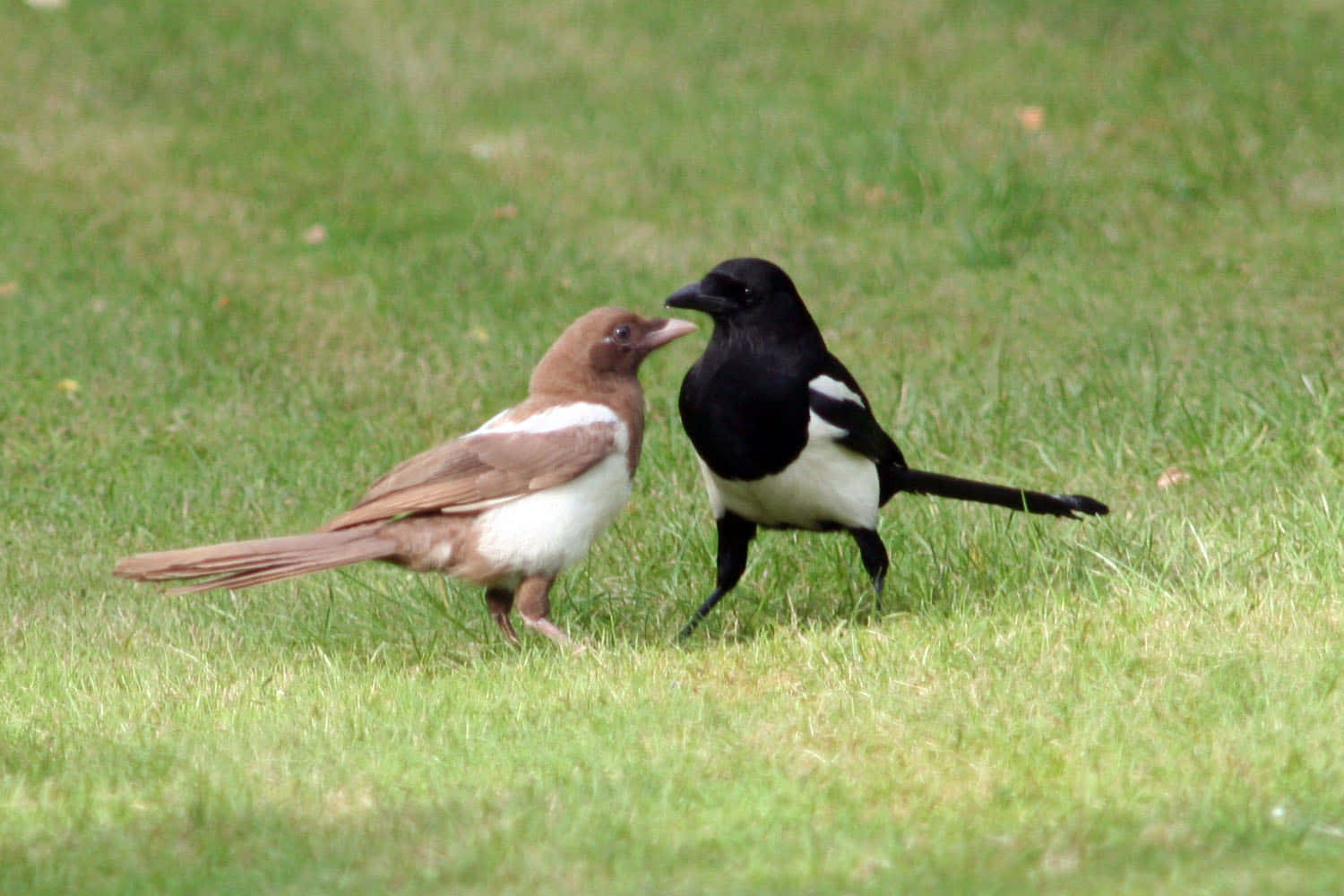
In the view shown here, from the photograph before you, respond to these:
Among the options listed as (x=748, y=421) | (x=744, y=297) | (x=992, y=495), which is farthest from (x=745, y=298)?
(x=992, y=495)

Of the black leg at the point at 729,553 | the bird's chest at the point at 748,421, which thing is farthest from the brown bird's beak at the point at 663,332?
the black leg at the point at 729,553

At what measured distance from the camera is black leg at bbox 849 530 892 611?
18.4 ft

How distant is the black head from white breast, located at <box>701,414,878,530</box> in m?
0.33

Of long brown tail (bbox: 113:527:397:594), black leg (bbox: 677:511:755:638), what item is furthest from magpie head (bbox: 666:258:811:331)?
long brown tail (bbox: 113:527:397:594)

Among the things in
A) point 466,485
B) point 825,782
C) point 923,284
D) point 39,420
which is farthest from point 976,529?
point 39,420

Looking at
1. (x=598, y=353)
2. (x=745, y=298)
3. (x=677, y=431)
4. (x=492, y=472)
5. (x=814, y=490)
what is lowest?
(x=677, y=431)

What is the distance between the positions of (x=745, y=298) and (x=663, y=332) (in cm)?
29

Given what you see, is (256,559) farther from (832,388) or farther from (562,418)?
(832,388)

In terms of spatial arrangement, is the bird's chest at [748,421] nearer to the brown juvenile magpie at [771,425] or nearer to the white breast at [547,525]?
the brown juvenile magpie at [771,425]

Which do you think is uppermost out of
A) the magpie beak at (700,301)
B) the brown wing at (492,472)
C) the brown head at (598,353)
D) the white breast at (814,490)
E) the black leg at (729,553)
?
the magpie beak at (700,301)

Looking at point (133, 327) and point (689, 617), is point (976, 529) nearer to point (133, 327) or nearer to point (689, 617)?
point (689, 617)

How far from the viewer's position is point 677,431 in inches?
299

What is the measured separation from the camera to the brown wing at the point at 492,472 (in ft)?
17.2

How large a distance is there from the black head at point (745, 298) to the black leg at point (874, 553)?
0.66 metres
